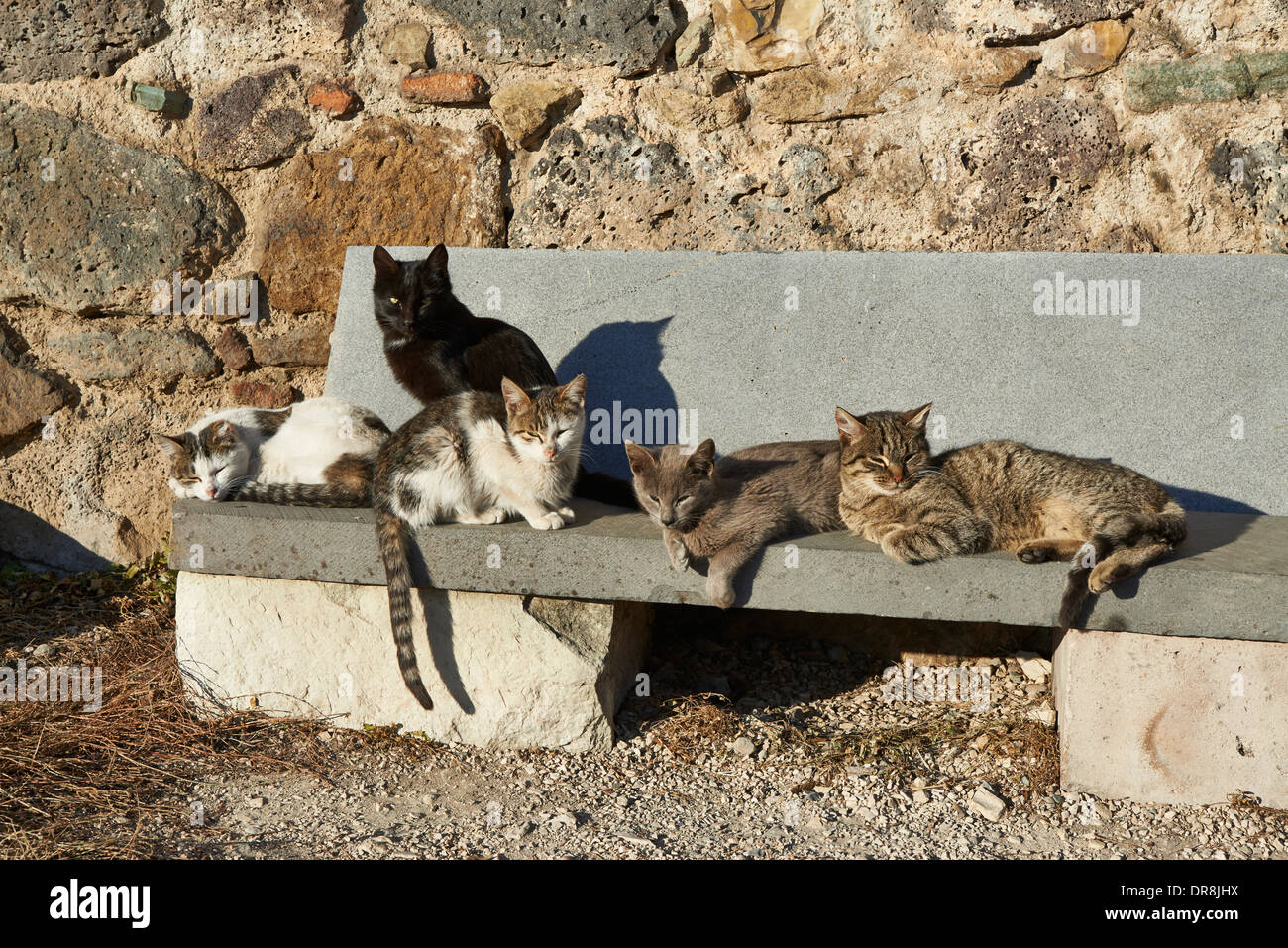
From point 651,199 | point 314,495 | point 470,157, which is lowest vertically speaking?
point 314,495

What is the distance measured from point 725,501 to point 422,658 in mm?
1056

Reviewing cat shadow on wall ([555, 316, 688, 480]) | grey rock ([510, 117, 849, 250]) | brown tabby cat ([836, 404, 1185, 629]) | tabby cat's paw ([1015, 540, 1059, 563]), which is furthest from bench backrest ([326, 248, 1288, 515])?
tabby cat's paw ([1015, 540, 1059, 563])

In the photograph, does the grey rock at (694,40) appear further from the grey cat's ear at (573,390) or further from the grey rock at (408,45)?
the grey cat's ear at (573,390)

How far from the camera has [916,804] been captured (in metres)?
2.85

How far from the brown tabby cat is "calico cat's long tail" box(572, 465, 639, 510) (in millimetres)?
715

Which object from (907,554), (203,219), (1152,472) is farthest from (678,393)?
(203,219)

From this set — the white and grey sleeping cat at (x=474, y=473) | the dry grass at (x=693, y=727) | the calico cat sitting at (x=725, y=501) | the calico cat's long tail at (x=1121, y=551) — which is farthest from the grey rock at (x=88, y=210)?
the calico cat's long tail at (x=1121, y=551)

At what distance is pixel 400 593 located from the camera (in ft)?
9.88

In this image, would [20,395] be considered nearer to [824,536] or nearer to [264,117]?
[264,117]

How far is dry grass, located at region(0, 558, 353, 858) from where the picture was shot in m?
2.68

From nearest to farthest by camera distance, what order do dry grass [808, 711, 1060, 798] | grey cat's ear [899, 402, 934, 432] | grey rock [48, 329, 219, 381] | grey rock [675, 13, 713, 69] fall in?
1. dry grass [808, 711, 1060, 798]
2. grey cat's ear [899, 402, 934, 432]
3. grey rock [675, 13, 713, 69]
4. grey rock [48, 329, 219, 381]

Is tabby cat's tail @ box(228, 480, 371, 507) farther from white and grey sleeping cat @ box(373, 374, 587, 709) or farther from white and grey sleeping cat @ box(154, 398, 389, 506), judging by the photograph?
white and grey sleeping cat @ box(373, 374, 587, 709)

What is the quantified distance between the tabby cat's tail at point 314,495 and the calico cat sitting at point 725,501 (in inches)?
36.2

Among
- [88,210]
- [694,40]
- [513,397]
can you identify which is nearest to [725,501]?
[513,397]
